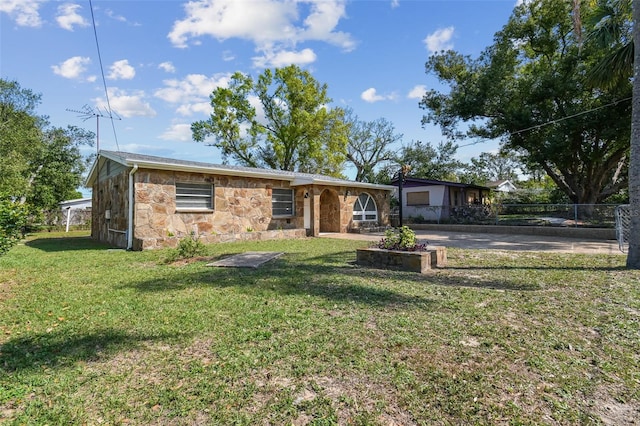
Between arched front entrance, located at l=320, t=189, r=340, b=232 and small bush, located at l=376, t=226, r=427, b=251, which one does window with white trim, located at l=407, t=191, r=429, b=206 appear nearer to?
arched front entrance, located at l=320, t=189, r=340, b=232

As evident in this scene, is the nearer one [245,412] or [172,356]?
[245,412]

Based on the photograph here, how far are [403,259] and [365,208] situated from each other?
435 inches

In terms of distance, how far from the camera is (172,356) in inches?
113

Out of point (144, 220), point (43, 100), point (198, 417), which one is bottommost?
point (198, 417)

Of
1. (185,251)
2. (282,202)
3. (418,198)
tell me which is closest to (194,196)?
(282,202)

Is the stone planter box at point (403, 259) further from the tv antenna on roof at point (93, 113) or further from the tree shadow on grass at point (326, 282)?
the tv antenna on roof at point (93, 113)

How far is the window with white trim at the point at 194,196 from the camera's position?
11.2 metres

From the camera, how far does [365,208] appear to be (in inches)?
688

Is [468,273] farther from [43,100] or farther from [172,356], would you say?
[43,100]

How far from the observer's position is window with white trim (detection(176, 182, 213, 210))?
11164 millimetres

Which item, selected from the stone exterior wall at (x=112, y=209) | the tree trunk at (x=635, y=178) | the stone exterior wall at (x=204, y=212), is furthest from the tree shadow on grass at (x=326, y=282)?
the stone exterior wall at (x=112, y=209)

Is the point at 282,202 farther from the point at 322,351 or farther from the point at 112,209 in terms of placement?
the point at 322,351

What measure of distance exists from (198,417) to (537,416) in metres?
2.10

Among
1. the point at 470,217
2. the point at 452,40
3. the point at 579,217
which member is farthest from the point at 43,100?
the point at 579,217
